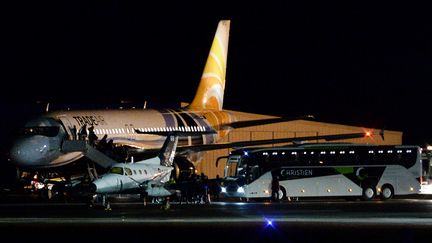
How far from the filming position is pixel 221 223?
3177 cm

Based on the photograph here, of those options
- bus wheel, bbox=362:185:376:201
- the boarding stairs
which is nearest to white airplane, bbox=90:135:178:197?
the boarding stairs

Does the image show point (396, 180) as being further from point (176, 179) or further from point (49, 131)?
point (49, 131)

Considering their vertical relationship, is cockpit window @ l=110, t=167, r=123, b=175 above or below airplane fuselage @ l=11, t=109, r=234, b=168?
below

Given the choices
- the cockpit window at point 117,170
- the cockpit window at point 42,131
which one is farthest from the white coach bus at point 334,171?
the cockpit window at point 42,131

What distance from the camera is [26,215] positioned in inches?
1443

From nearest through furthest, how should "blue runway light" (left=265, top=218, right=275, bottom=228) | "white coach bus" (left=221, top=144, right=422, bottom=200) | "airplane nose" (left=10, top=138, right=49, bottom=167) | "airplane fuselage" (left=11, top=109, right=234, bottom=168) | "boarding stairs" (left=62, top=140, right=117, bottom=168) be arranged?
"blue runway light" (left=265, top=218, right=275, bottom=228), "white coach bus" (left=221, top=144, right=422, bottom=200), "boarding stairs" (left=62, top=140, right=117, bottom=168), "airplane nose" (left=10, top=138, right=49, bottom=167), "airplane fuselage" (left=11, top=109, right=234, bottom=168)

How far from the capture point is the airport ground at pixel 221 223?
86.8 ft

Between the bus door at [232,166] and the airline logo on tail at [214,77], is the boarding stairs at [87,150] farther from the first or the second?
the airline logo on tail at [214,77]

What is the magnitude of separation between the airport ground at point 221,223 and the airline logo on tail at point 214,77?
1034 inches

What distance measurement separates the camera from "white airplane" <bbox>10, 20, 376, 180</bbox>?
2048 inches

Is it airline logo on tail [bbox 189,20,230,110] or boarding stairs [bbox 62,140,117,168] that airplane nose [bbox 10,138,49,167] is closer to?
boarding stairs [bbox 62,140,117,168]

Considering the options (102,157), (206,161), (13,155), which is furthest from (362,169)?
(206,161)

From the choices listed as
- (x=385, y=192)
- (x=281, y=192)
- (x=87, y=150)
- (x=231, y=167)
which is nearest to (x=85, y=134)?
(x=87, y=150)

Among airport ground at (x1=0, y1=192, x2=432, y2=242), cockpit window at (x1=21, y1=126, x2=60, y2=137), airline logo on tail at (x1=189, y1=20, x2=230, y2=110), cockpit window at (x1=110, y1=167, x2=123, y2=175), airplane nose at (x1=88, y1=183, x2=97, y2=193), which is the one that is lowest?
airport ground at (x1=0, y1=192, x2=432, y2=242)
